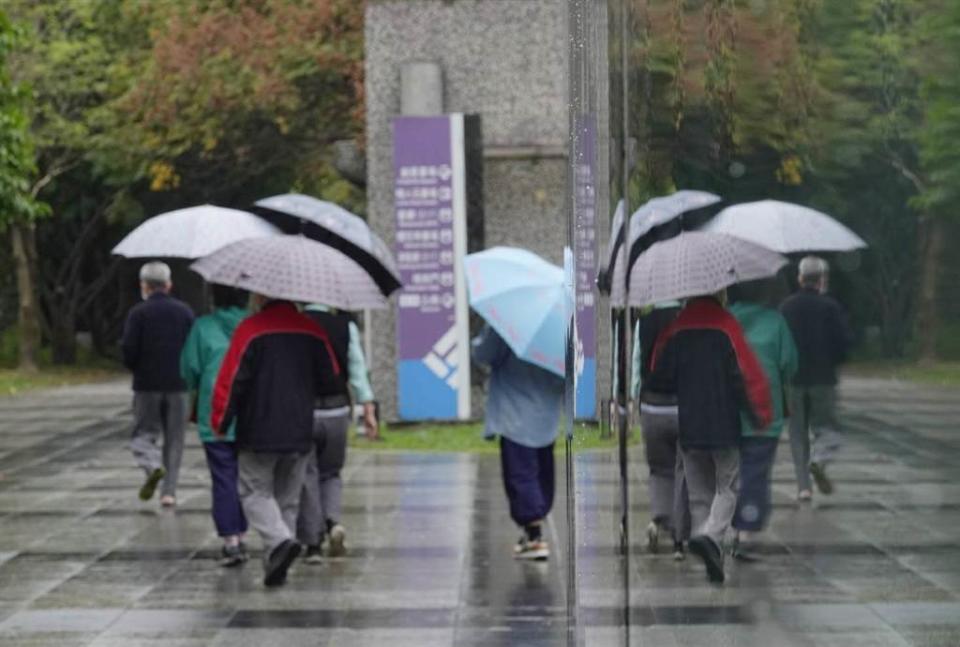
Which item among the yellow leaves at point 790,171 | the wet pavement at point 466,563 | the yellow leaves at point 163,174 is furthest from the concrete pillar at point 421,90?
the yellow leaves at point 790,171

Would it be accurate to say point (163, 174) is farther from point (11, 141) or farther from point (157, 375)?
point (157, 375)

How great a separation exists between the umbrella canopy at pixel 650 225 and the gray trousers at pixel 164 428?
39.0ft

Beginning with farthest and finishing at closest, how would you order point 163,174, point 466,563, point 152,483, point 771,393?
point 163,174, point 152,483, point 466,563, point 771,393

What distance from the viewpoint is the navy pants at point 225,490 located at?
1062cm

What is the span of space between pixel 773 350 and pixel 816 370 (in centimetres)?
9

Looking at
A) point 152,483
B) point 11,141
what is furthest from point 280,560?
point 11,141

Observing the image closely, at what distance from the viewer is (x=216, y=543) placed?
11.5 metres

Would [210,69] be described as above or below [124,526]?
above

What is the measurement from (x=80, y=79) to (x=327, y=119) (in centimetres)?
907

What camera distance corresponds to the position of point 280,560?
9703mm

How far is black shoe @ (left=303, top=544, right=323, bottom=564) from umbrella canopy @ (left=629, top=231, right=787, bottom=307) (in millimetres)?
9113

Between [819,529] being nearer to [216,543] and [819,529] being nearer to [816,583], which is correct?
[816,583]

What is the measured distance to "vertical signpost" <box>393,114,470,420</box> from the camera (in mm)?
19078

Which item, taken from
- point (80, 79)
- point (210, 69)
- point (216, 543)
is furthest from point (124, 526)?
point (80, 79)
